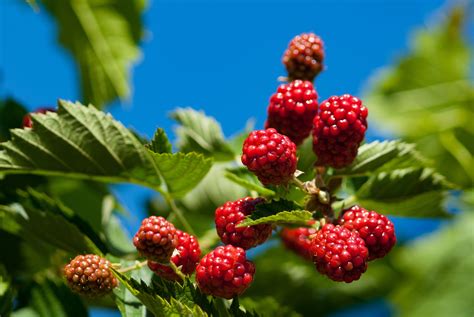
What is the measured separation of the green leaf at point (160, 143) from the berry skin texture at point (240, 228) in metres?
0.25

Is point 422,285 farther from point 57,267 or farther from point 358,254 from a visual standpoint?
point 358,254

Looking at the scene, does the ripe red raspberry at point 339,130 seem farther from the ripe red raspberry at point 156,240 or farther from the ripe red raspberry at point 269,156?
the ripe red raspberry at point 156,240

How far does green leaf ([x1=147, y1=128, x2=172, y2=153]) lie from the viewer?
1.97m

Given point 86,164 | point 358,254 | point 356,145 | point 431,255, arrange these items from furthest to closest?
1. point 431,255
2. point 86,164
3. point 356,145
4. point 358,254

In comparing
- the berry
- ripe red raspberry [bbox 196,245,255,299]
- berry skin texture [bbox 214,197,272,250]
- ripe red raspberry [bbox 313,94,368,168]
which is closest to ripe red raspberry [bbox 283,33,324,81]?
ripe red raspberry [bbox 313,94,368,168]

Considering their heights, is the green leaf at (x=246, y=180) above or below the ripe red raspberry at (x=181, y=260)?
above

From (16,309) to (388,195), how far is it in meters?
1.06

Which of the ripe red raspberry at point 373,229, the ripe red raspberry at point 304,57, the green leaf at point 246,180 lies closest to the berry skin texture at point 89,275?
the green leaf at point 246,180

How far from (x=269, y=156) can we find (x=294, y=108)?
0.91 feet

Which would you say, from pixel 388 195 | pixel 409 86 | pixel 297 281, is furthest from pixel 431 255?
pixel 388 195

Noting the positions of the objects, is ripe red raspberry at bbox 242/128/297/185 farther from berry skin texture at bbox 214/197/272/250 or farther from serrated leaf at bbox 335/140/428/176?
serrated leaf at bbox 335/140/428/176

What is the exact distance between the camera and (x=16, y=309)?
7.23 feet

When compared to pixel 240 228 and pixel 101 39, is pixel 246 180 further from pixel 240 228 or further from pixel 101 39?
pixel 101 39

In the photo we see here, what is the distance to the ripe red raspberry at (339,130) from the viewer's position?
1941mm
